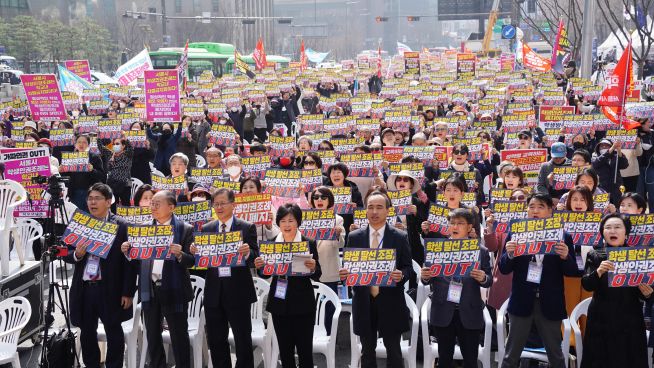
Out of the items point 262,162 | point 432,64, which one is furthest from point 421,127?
point 432,64

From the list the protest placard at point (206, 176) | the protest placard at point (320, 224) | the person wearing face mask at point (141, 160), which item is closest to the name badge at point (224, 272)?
the protest placard at point (320, 224)

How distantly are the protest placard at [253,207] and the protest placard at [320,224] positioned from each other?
3.20ft

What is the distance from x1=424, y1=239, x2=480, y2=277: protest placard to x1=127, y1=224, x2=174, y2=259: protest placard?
2050 mm

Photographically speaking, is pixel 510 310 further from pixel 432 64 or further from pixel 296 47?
pixel 296 47

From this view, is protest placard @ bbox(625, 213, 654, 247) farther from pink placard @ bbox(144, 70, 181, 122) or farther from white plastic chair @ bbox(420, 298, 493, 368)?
pink placard @ bbox(144, 70, 181, 122)

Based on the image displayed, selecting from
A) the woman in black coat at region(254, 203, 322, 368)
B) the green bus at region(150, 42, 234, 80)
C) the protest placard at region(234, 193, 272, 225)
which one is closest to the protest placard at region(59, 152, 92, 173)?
the protest placard at region(234, 193, 272, 225)

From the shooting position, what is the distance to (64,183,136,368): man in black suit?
7148mm

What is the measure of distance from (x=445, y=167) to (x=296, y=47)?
334ft

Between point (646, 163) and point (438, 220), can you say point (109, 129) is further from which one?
point (646, 163)

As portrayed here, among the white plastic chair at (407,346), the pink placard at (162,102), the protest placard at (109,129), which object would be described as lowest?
the white plastic chair at (407,346)

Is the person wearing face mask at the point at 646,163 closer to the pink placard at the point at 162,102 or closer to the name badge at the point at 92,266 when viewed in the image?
the pink placard at the point at 162,102

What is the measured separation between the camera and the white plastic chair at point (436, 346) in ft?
22.5

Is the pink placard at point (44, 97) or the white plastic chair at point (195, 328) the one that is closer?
the white plastic chair at point (195, 328)

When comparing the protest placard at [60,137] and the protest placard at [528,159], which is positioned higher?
the protest placard at [60,137]
